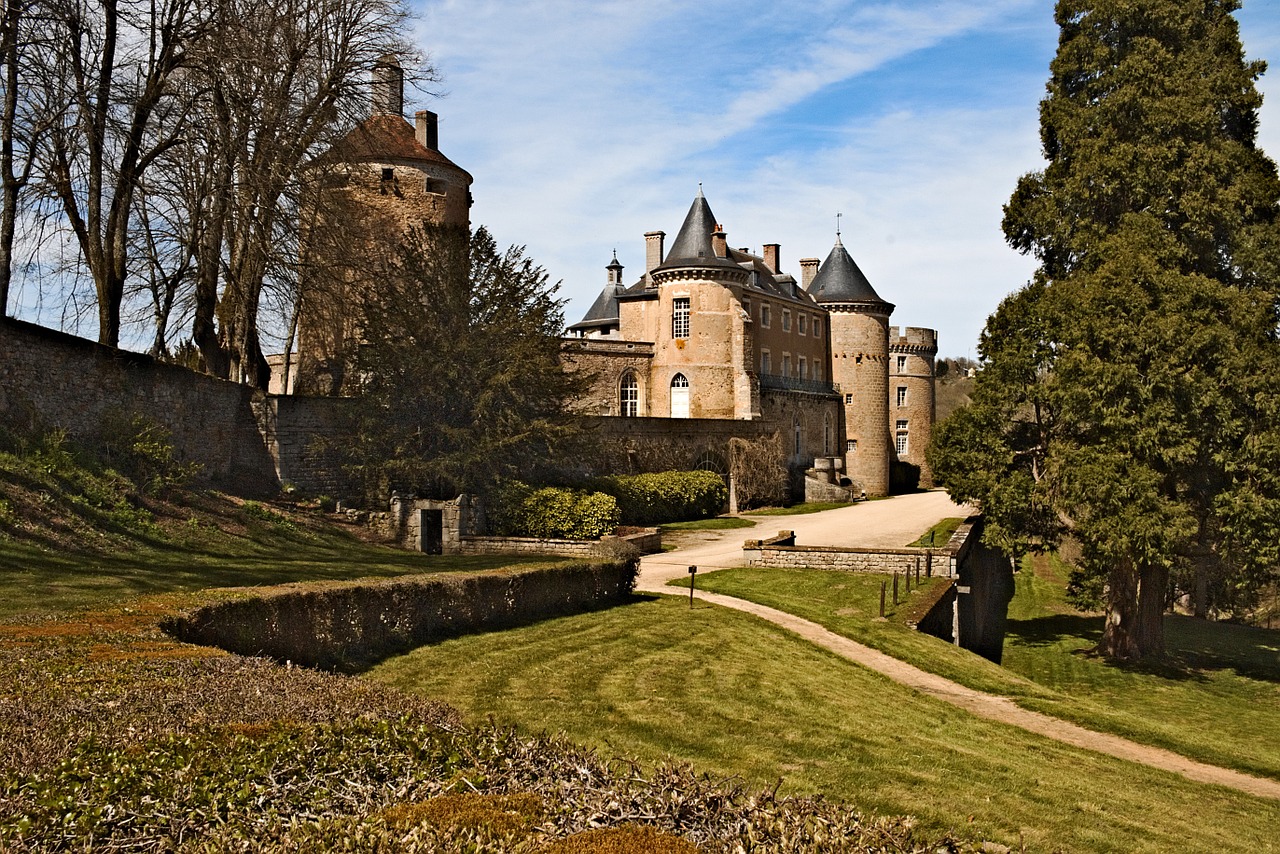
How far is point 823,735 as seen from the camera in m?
9.58

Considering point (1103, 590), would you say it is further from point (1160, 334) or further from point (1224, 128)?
point (1224, 128)

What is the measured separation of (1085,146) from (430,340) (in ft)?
46.8

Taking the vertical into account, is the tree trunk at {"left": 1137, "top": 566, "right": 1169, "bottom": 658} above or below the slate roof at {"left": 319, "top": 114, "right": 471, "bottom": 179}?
below

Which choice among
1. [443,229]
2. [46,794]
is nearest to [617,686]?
[46,794]

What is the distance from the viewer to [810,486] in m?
45.1

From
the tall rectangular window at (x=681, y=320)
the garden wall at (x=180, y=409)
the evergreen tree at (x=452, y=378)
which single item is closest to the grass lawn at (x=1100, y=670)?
the evergreen tree at (x=452, y=378)

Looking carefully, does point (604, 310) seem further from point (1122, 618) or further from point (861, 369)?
point (1122, 618)

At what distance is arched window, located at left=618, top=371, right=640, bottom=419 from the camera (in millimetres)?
→ 43969

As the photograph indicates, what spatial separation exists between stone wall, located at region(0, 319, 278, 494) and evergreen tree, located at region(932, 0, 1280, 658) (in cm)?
1526

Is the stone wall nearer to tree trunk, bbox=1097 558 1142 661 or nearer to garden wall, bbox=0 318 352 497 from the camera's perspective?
garden wall, bbox=0 318 352 497

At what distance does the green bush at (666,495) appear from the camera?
30844 mm

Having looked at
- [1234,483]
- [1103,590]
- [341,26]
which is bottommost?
[1103,590]

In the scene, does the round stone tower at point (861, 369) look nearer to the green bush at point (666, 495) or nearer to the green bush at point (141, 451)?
the green bush at point (666, 495)

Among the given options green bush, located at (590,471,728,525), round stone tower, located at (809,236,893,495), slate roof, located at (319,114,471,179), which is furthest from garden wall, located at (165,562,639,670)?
round stone tower, located at (809,236,893,495)
